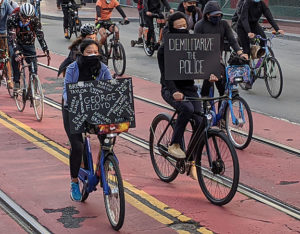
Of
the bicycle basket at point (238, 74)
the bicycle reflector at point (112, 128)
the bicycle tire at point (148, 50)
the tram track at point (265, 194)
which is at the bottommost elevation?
the tram track at point (265, 194)

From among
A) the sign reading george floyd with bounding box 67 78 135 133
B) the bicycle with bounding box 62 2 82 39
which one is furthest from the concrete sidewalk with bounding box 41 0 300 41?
the sign reading george floyd with bounding box 67 78 135 133

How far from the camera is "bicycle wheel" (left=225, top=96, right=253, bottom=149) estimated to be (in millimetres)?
9477

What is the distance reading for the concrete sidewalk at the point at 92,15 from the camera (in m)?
Answer: 23.9

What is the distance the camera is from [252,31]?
13.4 m

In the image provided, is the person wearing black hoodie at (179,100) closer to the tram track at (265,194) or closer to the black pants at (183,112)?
the black pants at (183,112)

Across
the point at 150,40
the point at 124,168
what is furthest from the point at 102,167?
the point at 150,40

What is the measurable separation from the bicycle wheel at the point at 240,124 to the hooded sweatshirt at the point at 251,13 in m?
3.50

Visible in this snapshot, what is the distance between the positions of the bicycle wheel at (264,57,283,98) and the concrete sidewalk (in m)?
9.79

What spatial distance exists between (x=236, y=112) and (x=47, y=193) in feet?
9.82

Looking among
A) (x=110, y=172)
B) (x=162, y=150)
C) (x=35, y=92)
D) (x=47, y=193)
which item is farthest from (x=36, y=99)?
(x=110, y=172)

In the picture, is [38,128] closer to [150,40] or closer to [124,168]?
[124,168]

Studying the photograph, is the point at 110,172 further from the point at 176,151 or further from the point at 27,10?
the point at 27,10

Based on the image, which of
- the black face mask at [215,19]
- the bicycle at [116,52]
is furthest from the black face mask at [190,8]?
the black face mask at [215,19]

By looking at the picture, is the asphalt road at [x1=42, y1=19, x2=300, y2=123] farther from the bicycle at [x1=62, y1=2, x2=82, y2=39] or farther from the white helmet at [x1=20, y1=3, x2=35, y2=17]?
the white helmet at [x1=20, y1=3, x2=35, y2=17]
